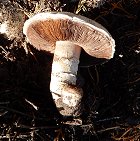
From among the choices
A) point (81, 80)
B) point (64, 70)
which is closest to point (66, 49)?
point (64, 70)

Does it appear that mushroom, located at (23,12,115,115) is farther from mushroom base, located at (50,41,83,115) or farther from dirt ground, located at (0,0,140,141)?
dirt ground, located at (0,0,140,141)

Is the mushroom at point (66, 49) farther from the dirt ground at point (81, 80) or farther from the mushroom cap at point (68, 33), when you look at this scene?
the dirt ground at point (81, 80)

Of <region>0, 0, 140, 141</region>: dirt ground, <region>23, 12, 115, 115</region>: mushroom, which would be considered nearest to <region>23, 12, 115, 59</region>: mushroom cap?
<region>23, 12, 115, 115</region>: mushroom

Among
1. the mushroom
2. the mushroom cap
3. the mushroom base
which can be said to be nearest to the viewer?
the mushroom cap

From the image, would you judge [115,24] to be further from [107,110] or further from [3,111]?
[3,111]

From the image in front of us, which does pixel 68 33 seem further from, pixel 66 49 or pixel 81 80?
pixel 81 80

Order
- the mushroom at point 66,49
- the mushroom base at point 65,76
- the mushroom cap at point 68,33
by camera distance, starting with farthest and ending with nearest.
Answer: the mushroom base at point 65,76 < the mushroom at point 66,49 < the mushroom cap at point 68,33

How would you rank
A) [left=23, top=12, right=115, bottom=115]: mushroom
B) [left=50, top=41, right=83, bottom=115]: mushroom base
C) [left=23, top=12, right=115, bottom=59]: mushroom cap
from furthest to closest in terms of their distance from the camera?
[left=50, top=41, right=83, bottom=115]: mushroom base < [left=23, top=12, right=115, bottom=115]: mushroom < [left=23, top=12, right=115, bottom=59]: mushroom cap

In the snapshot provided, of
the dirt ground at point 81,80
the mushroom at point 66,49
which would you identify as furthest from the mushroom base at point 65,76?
the dirt ground at point 81,80
